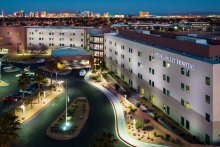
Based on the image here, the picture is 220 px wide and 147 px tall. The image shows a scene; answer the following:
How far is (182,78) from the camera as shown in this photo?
47.3m

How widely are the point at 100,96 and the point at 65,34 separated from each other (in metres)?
65.9

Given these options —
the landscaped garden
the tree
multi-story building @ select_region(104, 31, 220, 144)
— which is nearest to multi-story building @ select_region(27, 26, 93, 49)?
the tree

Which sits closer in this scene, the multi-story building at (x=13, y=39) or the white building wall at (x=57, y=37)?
the white building wall at (x=57, y=37)

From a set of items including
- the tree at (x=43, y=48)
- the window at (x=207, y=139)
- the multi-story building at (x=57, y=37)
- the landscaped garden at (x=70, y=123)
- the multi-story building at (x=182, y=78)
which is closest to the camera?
the multi-story building at (x=182, y=78)

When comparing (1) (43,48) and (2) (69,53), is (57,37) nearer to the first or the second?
(1) (43,48)

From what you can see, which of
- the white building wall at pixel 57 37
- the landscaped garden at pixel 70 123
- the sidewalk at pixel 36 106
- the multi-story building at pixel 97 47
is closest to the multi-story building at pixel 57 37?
the white building wall at pixel 57 37

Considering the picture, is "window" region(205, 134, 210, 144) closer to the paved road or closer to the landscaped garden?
the paved road

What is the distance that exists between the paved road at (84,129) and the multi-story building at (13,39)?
6900cm

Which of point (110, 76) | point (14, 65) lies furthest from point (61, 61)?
point (110, 76)

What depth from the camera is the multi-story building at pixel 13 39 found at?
13000 centimetres

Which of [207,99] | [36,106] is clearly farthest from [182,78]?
[36,106]

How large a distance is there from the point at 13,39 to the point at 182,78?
99.8m

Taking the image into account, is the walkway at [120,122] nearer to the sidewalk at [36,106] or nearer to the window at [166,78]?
the window at [166,78]

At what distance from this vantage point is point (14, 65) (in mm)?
107875
